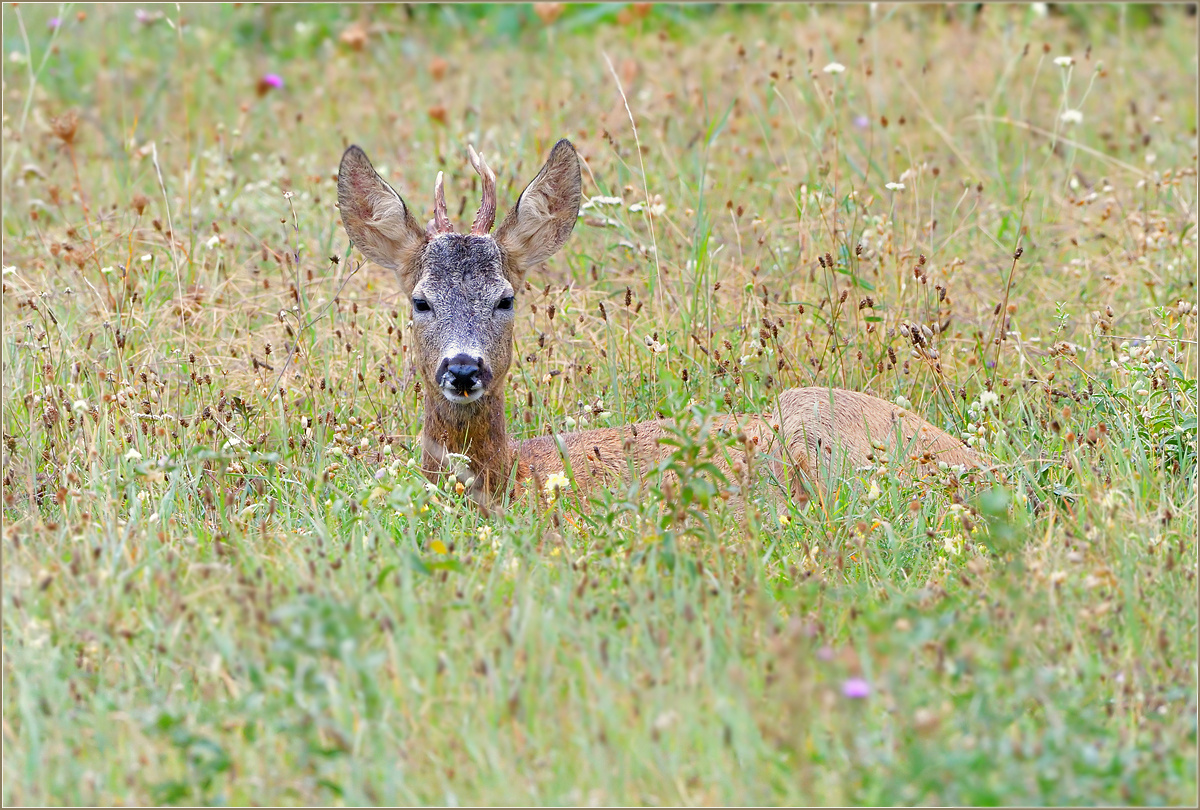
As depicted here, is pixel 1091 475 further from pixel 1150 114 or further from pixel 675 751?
pixel 1150 114

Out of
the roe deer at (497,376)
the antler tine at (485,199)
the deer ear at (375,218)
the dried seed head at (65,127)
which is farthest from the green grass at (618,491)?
the antler tine at (485,199)

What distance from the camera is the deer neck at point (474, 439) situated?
477 centimetres

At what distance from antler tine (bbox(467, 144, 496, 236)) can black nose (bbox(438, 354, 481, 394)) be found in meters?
0.70

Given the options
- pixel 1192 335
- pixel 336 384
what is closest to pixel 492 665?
pixel 336 384

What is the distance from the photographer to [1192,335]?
5.39 metres

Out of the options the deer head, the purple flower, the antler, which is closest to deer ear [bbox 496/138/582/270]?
the deer head

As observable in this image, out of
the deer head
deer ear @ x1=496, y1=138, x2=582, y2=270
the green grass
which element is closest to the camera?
the green grass

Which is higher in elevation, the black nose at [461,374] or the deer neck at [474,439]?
the black nose at [461,374]

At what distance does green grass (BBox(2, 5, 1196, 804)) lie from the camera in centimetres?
286

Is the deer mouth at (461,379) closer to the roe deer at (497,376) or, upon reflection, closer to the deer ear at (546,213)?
the roe deer at (497,376)

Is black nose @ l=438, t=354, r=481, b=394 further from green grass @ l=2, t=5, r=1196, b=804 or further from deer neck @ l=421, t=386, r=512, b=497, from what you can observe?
green grass @ l=2, t=5, r=1196, b=804

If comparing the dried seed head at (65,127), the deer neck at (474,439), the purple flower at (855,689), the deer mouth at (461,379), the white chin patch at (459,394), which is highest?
the dried seed head at (65,127)

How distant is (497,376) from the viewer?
4.82 meters

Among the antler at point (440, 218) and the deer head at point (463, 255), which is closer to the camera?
the deer head at point (463, 255)
